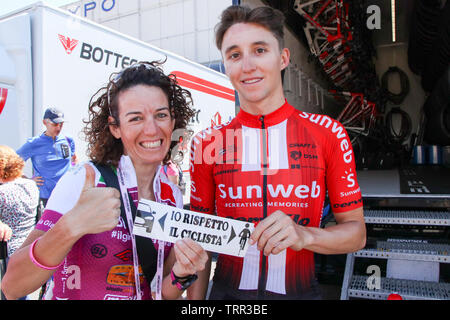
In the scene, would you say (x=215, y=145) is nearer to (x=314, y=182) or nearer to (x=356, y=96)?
(x=314, y=182)

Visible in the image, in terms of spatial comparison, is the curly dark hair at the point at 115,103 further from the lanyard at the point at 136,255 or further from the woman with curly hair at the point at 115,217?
the lanyard at the point at 136,255

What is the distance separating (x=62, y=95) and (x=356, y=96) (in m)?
8.64

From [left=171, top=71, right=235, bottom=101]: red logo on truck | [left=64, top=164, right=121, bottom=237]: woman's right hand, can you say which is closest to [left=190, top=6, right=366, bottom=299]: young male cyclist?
[left=64, top=164, right=121, bottom=237]: woman's right hand

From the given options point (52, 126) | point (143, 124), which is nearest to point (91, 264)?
point (143, 124)

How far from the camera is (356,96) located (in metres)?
9.92

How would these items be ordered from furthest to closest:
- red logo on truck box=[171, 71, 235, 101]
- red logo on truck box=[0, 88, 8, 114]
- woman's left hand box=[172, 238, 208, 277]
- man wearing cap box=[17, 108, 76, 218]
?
red logo on truck box=[171, 71, 235, 101] < man wearing cap box=[17, 108, 76, 218] < red logo on truck box=[0, 88, 8, 114] < woman's left hand box=[172, 238, 208, 277]

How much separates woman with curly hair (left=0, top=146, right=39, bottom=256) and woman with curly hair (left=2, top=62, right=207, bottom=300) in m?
1.94

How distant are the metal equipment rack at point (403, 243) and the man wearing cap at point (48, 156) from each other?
3.20 metres

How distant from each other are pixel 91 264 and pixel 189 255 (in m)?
0.36

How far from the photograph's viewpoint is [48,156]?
4.07 metres

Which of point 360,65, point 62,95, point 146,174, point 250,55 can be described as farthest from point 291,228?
point 360,65

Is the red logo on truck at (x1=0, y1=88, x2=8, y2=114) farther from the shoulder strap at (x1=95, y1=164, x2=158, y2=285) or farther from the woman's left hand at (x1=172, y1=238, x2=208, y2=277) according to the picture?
the woman's left hand at (x1=172, y1=238, x2=208, y2=277)

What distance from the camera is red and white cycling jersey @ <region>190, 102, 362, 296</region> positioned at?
1541 millimetres

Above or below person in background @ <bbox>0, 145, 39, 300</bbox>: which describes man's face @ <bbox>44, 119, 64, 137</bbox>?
above
